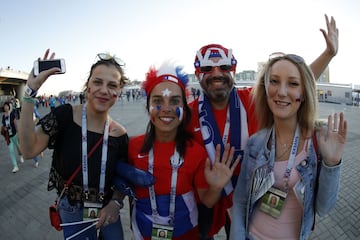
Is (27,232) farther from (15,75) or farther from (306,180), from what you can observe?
(15,75)

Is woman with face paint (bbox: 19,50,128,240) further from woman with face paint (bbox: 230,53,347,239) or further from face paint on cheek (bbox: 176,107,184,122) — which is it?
woman with face paint (bbox: 230,53,347,239)

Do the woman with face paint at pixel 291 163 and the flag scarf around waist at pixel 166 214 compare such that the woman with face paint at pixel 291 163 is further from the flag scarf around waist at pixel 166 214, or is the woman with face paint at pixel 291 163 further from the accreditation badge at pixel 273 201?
the flag scarf around waist at pixel 166 214

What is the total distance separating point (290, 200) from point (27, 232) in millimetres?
3604

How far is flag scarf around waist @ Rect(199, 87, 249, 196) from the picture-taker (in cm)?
217

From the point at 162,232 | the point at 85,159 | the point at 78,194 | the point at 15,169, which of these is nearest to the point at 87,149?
the point at 85,159

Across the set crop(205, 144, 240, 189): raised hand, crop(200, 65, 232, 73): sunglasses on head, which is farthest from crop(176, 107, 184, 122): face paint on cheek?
crop(200, 65, 232, 73): sunglasses on head

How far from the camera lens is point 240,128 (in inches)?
87.0

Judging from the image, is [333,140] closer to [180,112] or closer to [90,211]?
[180,112]

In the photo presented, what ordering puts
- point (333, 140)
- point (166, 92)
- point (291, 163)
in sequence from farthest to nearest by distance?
point (166, 92) < point (291, 163) < point (333, 140)

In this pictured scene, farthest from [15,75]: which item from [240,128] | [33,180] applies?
[240,128]

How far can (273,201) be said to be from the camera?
5.22 ft

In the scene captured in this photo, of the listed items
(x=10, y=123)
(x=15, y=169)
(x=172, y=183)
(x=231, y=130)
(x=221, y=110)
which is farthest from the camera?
(x=10, y=123)

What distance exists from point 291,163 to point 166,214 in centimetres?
99

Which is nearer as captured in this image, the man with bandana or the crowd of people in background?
the crowd of people in background
